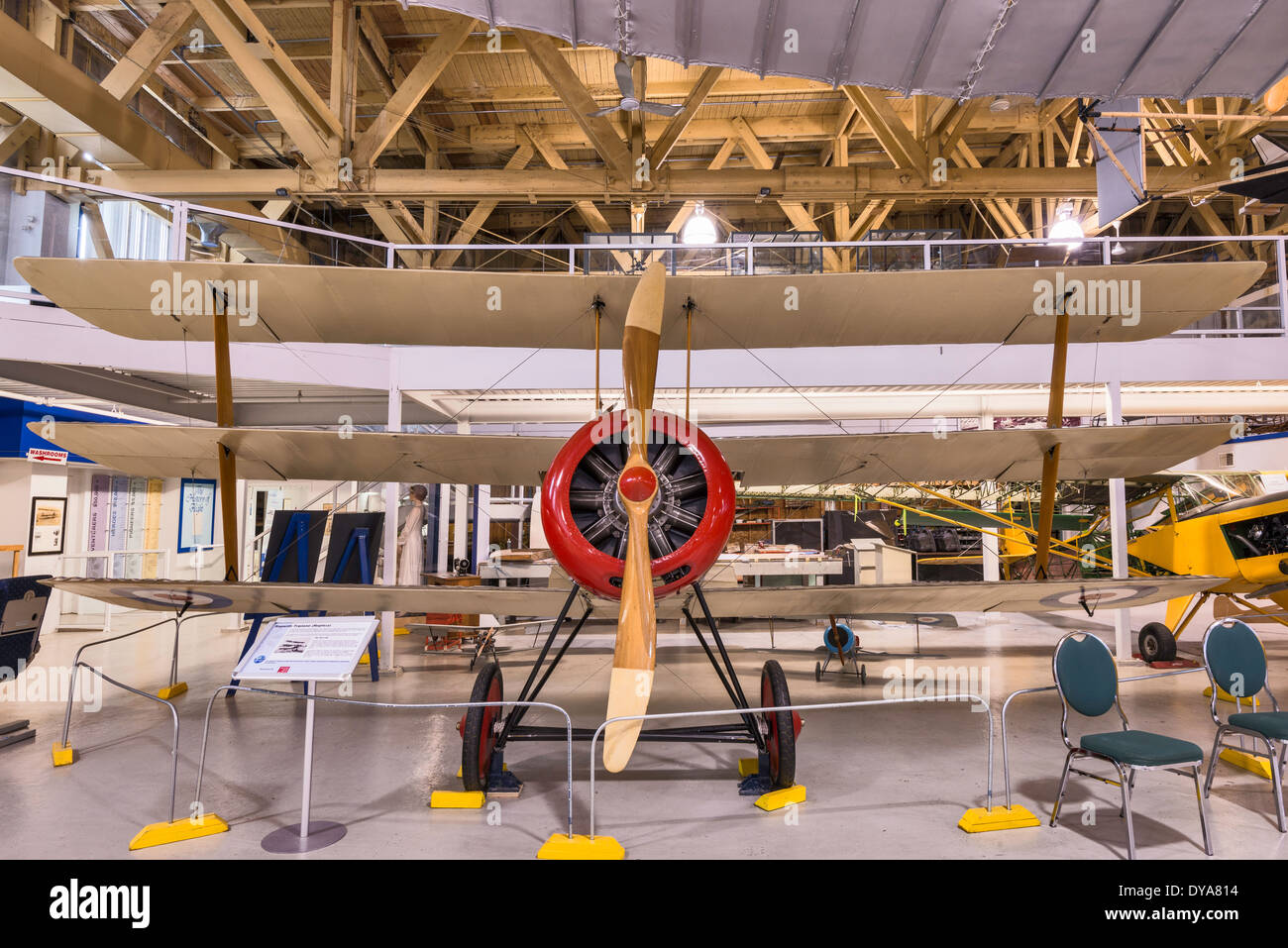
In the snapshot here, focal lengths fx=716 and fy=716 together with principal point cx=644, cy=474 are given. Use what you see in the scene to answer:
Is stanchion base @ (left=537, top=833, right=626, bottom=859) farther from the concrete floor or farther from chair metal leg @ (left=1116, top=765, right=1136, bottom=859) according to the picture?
chair metal leg @ (left=1116, top=765, right=1136, bottom=859)

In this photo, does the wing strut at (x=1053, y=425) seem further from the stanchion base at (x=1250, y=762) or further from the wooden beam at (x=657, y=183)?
the wooden beam at (x=657, y=183)

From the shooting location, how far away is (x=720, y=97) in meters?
11.1

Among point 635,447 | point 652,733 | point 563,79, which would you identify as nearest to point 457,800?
point 652,733

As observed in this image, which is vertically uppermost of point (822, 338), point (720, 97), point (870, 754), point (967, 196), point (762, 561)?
point (720, 97)

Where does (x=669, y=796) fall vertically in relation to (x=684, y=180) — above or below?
below

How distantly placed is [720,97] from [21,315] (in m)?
9.32

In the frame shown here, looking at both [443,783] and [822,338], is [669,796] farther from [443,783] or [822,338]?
[822,338]

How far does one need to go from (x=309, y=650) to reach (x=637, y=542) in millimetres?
1584

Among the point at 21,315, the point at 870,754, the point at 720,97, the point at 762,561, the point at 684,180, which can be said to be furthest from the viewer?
the point at 720,97

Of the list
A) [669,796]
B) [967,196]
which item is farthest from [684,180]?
[669,796]

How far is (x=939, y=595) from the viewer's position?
4.07 m

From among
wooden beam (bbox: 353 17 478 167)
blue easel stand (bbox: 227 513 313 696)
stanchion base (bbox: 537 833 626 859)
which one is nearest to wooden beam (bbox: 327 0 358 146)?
wooden beam (bbox: 353 17 478 167)

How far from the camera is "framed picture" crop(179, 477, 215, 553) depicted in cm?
1135

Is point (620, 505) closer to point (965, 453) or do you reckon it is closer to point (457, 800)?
point (457, 800)
